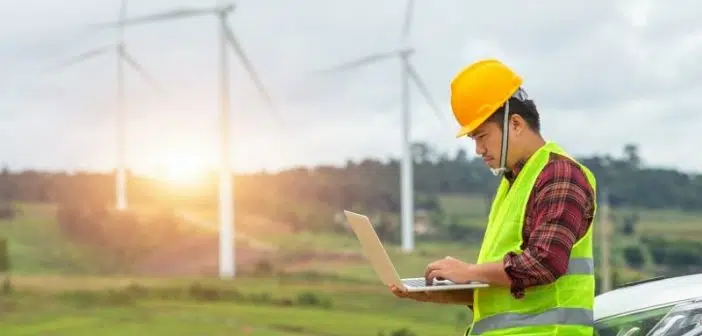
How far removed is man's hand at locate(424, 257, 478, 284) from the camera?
2.37 metres

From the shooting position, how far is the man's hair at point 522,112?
2.40m

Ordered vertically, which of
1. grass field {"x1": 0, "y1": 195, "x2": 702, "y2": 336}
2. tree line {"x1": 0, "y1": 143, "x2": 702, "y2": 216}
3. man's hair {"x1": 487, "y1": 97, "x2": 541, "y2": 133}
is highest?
tree line {"x1": 0, "y1": 143, "x2": 702, "y2": 216}

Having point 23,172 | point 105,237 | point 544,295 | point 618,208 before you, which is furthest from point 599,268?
point 544,295

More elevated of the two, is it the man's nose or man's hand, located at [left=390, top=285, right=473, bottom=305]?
the man's nose

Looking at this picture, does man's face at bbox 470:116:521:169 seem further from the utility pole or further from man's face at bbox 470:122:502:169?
the utility pole

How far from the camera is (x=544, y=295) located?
2387mm

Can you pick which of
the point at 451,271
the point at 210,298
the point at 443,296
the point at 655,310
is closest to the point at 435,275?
the point at 451,271

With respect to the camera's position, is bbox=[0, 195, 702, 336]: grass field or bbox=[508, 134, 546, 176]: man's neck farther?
bbox=[0, 195, 702, 336]: grass field

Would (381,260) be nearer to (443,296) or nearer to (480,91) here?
(443,296)

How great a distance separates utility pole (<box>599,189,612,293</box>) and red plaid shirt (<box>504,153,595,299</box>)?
60.5 feet

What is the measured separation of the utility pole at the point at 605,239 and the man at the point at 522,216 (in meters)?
18.4

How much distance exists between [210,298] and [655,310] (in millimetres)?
16074

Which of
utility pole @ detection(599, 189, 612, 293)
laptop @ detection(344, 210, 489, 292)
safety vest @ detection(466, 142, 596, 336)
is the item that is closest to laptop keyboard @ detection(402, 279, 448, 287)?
laptop @ detection(344, 210, 489, 292)

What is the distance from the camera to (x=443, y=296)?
262 centimetres
